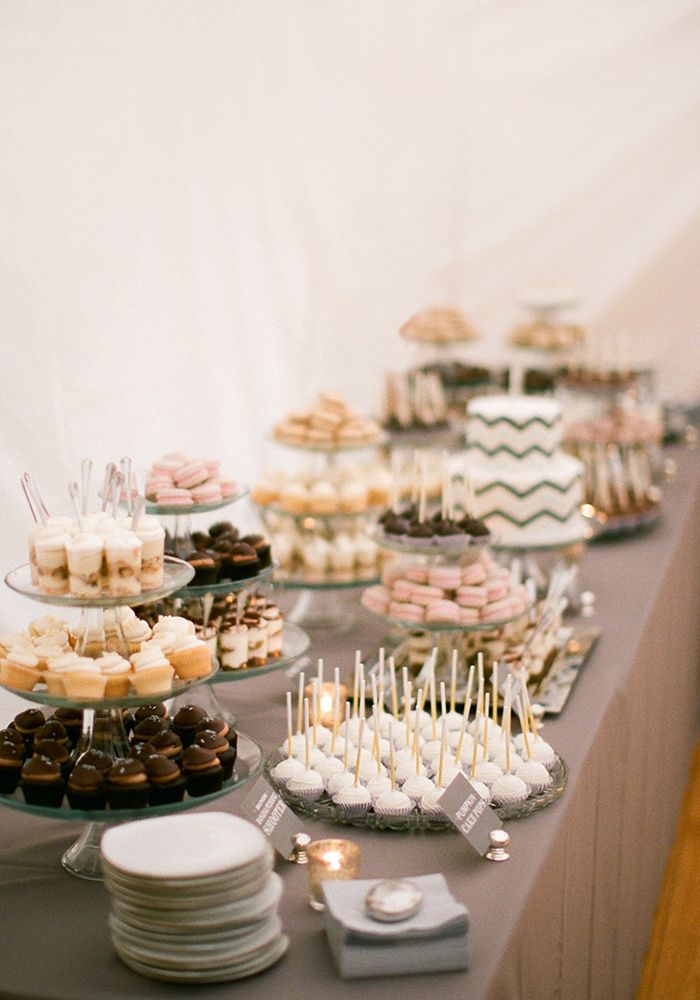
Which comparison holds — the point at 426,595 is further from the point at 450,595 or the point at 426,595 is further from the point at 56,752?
the point at 56,752

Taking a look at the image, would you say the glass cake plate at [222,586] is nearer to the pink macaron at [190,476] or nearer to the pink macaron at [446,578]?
the pink macaron at [190,476]

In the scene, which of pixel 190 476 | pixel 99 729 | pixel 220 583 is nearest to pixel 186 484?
pixel 190 476

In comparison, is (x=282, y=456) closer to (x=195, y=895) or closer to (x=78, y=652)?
(x=78, y=652)

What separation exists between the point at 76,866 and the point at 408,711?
0.59m

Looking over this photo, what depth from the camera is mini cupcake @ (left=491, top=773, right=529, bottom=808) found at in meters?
1.98

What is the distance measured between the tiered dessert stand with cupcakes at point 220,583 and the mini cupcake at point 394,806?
0.40 m

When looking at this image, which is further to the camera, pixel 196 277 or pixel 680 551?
pixel 680 551

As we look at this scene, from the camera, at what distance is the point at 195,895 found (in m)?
1.51

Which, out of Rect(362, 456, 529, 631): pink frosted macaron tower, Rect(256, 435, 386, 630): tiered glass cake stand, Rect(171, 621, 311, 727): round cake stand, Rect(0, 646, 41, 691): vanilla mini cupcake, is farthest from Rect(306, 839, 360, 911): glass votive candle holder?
Rect(256, 435, 386, 630): tiered glass cake stand

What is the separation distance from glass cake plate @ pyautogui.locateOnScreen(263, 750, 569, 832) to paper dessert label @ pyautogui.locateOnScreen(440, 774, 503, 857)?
0.08 m

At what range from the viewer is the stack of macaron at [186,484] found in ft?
7.50

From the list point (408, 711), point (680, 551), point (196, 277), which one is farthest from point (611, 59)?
point (408, 711)

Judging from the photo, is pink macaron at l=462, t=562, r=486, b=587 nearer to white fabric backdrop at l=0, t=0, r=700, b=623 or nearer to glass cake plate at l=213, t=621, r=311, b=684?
glass cake plate at l=213, t=621, r=311, b=684

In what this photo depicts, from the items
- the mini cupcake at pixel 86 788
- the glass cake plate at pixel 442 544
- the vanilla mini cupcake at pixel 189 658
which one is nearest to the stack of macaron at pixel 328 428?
the glass cake plate at pixel 442 544
